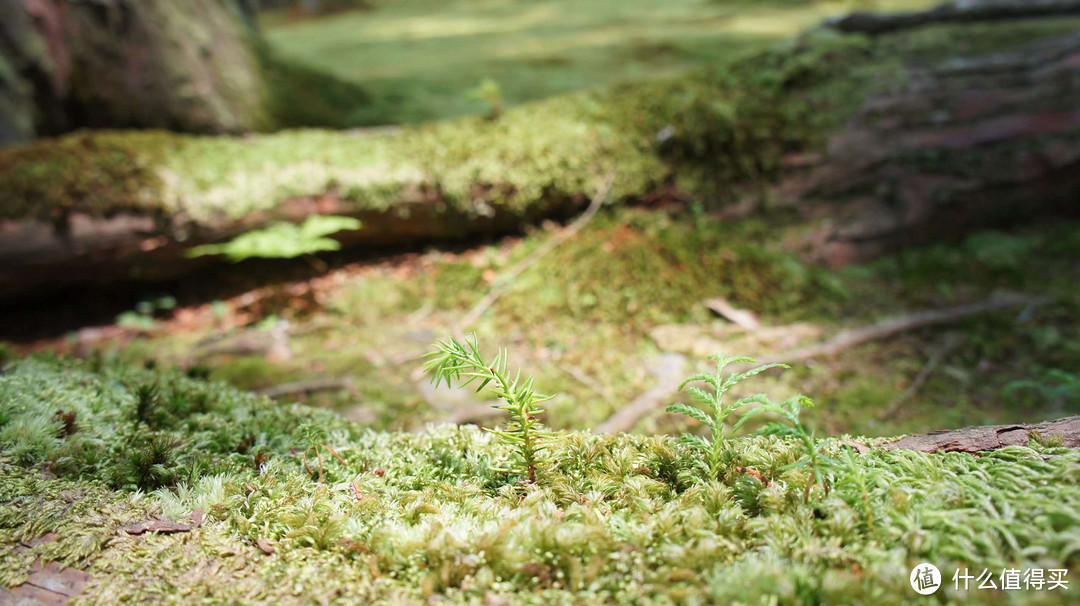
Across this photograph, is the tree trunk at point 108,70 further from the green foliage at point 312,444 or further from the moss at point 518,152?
the green foliage at point 312,444

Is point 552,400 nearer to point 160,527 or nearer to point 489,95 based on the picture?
point 160,527

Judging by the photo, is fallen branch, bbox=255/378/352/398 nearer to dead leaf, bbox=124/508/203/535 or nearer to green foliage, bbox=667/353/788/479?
dead leaf, bbox=124/508/203/535

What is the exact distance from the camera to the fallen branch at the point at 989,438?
1332 millimetres

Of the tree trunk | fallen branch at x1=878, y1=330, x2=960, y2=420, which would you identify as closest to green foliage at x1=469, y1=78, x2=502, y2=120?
the tree trunk

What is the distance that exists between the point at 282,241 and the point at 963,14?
20.3 ft

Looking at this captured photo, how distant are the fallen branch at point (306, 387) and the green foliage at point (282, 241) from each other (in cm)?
112

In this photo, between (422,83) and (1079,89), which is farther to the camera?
(422,83)

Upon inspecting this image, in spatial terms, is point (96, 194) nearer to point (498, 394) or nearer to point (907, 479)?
point (498, 394)

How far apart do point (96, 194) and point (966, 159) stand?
6.53 m

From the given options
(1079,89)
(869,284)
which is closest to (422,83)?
(869,284)

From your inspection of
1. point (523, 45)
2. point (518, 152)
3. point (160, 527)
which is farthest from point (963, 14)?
point (160, 527)

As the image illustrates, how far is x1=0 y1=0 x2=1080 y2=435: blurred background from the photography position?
12.2 ft

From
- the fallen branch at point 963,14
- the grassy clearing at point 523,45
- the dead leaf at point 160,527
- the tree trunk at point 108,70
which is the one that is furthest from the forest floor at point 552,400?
the tree trunk at point 108,70

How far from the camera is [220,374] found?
371 cm
